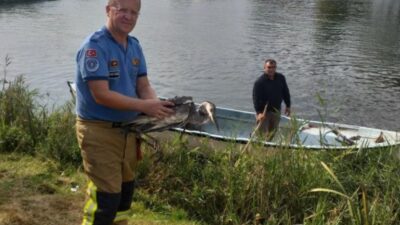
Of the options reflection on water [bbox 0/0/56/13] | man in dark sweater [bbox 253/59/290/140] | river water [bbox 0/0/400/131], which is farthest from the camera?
reflection on water [bbox 0/0/56/13]

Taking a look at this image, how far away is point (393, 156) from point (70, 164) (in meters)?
3.61

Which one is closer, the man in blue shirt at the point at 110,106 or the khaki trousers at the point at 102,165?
the man in blue shirt at the point at 110,106

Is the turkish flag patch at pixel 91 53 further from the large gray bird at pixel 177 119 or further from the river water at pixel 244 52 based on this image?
the river water at pixel 244 52

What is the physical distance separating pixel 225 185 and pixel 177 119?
1643 mm

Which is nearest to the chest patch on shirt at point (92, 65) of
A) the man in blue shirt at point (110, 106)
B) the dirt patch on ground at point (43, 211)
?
the man in blue shirt at point (110, 106)

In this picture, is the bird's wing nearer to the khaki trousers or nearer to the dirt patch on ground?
the khaki trousers

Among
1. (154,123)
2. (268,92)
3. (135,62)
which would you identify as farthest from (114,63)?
(268,92)

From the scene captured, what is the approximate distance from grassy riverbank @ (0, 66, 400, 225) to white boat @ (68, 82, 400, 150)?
0.80 ft

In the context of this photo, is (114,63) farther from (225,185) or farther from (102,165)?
(225,185)

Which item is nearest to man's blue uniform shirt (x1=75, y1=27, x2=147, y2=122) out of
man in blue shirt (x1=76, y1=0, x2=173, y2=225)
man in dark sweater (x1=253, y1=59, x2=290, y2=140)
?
man in blue shirt (x1=76, y1=0, x2=173, y2=225)

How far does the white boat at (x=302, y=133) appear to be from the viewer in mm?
5270

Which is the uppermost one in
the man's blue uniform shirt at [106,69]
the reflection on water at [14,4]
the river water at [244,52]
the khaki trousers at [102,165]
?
the man's blue uniform shirt at [106,69]

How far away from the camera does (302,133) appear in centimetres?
882

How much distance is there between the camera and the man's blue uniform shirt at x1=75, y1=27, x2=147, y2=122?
316cm
